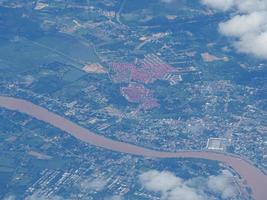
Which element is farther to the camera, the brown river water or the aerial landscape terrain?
the aerial landscape terrain

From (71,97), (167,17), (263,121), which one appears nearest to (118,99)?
(71,97)

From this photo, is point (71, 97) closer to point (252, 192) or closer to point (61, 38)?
point (61, 38)

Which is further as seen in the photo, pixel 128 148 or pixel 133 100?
pixel 133 100

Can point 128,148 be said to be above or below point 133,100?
below

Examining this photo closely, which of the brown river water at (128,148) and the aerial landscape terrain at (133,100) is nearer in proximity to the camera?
the brown river water at (128,148)

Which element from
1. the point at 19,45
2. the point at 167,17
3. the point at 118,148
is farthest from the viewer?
the point at 167,17
